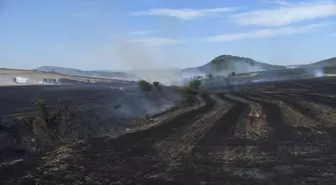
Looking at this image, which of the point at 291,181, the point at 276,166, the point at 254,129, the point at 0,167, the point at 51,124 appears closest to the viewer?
the point at 291,181

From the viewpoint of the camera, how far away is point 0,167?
46.3 feet

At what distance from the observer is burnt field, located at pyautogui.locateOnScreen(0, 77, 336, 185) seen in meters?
11.8

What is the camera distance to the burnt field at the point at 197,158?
1184 centimetres

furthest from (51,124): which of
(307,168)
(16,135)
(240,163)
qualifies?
(307,168)

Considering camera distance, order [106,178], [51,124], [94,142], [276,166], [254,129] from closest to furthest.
A: [106,178]
[276,166]
[94,142]
[254,129]
[51,124]

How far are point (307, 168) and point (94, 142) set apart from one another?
29.9 feet

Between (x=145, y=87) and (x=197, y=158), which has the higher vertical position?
(x=145, y=87)

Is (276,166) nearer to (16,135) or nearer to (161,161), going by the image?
(161,161)

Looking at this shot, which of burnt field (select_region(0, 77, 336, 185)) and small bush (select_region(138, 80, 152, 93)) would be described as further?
small bush (select_region(138, 80, 152, 93))

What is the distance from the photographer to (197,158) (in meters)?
14.4

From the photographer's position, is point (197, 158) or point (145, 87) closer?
point (197, 158)

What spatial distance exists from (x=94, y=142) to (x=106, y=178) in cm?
691

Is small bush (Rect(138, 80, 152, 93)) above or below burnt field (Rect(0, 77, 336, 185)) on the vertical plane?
above

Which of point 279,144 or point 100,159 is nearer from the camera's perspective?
point 100,159
